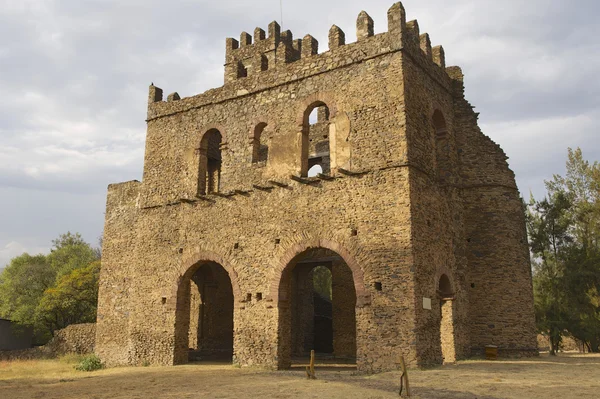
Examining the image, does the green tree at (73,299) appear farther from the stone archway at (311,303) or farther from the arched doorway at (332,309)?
the arched doorway at (332,309)

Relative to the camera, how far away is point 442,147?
1609cm

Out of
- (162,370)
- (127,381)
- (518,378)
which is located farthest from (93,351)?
(518,378)

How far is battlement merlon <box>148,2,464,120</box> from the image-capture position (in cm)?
1408

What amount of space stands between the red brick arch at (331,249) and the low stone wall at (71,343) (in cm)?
1164

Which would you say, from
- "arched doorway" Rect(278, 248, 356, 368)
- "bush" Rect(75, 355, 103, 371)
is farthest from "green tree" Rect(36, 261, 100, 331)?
"arched doorway" Rect(278, 248, 356, 368)

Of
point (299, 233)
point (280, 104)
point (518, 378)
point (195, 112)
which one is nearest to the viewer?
point (518, 378)

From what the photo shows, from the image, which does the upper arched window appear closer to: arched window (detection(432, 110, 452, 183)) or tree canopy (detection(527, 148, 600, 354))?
arched window (detection(432, 110, 452, 183))

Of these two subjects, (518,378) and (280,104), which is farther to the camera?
(280,104)

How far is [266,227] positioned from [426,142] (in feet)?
16.0

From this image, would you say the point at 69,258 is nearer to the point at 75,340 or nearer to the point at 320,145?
the point at 75,340

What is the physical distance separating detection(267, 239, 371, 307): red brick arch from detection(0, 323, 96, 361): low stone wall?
1164cm

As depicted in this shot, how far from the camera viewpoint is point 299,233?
14.1 metres

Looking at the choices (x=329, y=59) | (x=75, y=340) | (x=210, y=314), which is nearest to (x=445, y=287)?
(x=329, y=59)

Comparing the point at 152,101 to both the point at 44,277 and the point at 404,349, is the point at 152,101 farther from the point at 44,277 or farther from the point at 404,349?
the point at 44,277
